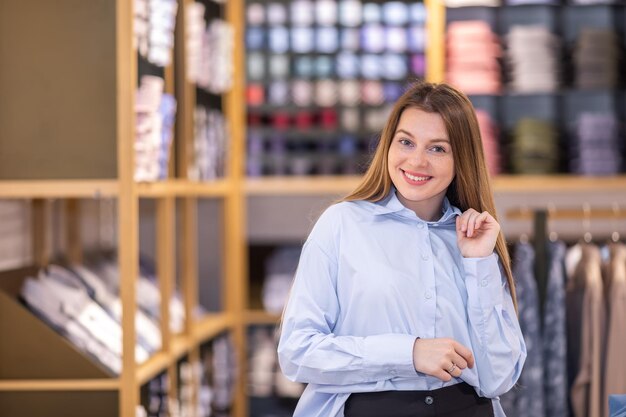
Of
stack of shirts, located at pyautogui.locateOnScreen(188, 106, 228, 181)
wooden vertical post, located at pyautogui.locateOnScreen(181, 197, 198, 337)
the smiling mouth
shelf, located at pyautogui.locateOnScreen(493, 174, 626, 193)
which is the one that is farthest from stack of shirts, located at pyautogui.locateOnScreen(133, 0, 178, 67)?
shelf, located at pyautogui.locateOnScreen(493, 174, 626, 193)

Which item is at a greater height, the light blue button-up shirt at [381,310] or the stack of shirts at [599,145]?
the stack of shirts at [599,145]

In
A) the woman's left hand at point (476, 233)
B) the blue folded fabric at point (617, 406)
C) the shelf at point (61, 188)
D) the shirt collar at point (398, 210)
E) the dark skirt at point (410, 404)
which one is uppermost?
the shelf at point (61, 188)

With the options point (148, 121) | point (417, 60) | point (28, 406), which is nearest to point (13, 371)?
point (28, 406)

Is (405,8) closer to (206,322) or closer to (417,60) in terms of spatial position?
(417,60)

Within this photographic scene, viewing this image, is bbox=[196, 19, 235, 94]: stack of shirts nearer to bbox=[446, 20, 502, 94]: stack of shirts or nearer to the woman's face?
bbox=[446, 20, 502, 94]: stack of shirts

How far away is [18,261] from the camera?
4.24m

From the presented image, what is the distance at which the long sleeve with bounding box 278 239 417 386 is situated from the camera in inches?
93.7

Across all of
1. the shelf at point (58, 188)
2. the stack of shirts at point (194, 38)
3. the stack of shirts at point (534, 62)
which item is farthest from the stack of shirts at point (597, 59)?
the shelf at point (58, 188)

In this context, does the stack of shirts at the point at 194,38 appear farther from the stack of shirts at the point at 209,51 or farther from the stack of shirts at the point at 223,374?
the stack of shirts at the point at 223,374

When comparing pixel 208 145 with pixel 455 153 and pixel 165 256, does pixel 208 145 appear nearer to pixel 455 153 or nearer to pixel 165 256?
pixel 165 256

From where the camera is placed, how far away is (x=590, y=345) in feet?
14.2

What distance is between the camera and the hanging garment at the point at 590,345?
4.27 m

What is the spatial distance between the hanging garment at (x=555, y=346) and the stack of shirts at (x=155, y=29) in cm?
185

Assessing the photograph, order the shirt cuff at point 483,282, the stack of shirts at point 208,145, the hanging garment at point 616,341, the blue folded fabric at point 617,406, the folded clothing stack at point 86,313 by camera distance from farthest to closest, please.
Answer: the stack of shirts at point 208,145, the hanging garment at point 616,341, the folded clothing stack at point 86,313, the blue folded fabric at point 617,406, the shirt cuff at point 483,282
